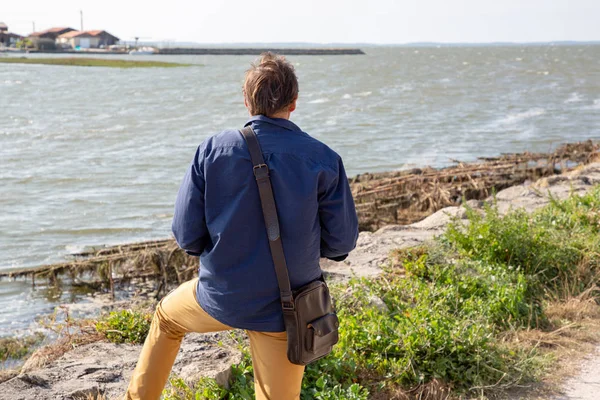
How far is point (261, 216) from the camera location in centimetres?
272

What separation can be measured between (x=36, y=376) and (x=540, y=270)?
422 cm

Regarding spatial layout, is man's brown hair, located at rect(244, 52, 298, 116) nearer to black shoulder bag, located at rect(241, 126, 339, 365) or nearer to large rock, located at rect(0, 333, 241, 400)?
black shoulder bag, located at rect(241, 126, 339, 365)

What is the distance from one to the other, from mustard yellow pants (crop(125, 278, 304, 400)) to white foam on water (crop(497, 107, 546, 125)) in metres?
27.3

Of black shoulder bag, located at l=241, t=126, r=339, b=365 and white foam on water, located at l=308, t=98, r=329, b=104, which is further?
white foam on water, located at l=308, t=98, r=329, b=104

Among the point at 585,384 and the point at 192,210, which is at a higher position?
the point at 192,210

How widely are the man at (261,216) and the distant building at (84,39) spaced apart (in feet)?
454

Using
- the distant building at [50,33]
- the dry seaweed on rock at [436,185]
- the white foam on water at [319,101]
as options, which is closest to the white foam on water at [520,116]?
the white foam on water at [319,101]

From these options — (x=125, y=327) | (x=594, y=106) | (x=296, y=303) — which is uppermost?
(x=296, y=303)

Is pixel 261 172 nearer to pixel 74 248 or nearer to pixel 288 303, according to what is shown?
pixel 288 303

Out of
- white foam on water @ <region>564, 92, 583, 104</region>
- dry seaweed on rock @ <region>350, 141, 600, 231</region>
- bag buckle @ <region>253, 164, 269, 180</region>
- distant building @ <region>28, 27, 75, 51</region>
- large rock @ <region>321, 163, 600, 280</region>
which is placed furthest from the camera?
distant building @ <region>28, 27, 75, 51</region>

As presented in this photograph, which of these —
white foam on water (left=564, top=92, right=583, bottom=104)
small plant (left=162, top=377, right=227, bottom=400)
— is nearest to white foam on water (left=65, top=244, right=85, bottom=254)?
small plant (left=162, top=377, right=227, bottom=400)

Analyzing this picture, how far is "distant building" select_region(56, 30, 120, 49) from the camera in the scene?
134125 mm

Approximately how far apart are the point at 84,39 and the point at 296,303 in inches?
5610

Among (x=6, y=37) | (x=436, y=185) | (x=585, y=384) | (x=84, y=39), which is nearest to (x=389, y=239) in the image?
(x=585, y=384)
